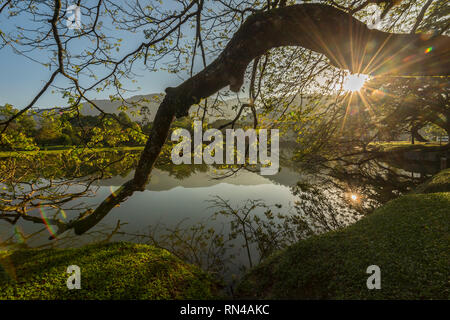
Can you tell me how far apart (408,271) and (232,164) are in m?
2.99

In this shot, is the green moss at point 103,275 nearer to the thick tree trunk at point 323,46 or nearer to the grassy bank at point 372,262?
the grassy bank at point 372,262

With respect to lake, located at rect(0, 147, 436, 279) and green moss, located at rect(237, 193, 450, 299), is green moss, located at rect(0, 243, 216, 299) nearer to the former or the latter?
green moss, located at rect(237, 193, 450, 299)

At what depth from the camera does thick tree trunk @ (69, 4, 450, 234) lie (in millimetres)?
1921

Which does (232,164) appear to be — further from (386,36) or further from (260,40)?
(386,36)

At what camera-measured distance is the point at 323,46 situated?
→ 212 centimetres

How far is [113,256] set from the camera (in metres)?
2.87

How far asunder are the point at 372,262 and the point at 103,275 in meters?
3.71

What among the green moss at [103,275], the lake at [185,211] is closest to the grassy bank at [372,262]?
the green moss at [103,275]

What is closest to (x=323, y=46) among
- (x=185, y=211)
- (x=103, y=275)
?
(x=103, y=275)

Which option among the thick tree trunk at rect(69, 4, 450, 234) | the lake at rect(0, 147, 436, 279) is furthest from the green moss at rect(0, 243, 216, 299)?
the thick tree trunk at rect(69, 4, 450, 234)

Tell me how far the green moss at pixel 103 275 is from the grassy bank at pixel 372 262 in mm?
1110

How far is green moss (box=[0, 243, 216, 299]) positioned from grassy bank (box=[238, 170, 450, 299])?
1110mm

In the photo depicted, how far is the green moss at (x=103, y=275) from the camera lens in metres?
2.05
